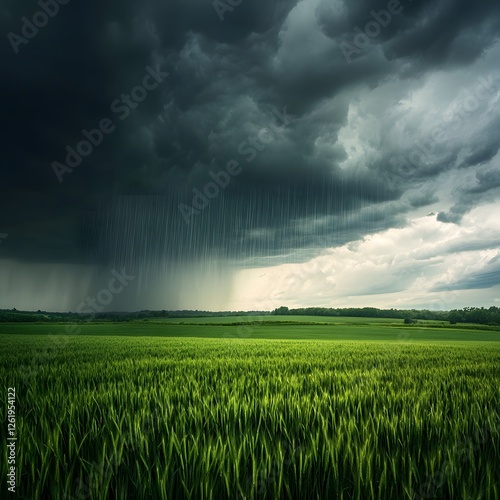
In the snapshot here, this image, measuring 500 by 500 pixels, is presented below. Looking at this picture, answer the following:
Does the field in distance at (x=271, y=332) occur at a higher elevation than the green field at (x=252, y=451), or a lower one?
lower

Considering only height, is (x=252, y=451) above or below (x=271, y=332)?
above

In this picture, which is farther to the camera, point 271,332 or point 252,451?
point 271,332

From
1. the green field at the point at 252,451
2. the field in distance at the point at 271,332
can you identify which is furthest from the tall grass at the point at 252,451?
the field in distance at the point at 271,332

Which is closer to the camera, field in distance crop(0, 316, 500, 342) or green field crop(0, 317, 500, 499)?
green field crop(0, 317, 500, 499)

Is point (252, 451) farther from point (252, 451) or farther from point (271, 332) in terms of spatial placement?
point (271, 332)

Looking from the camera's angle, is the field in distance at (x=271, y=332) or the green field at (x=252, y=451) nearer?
the green field at (x=252, y=451)

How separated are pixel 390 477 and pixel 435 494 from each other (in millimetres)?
285

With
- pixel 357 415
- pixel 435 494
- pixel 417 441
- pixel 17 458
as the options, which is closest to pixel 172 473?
pixel 17 458

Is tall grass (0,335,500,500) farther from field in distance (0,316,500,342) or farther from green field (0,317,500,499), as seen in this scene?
field in distance (0,316,500,342)

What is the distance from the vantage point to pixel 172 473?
2.28m

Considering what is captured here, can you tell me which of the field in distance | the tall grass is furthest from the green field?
the field in distance

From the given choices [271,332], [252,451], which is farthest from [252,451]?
[271,332]

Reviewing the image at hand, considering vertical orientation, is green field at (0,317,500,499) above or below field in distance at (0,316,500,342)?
above

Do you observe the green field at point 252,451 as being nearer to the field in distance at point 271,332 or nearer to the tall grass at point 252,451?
the tall grass at point 252,451
